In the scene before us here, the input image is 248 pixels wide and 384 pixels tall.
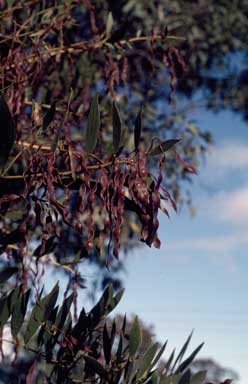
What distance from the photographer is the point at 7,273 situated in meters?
1.98

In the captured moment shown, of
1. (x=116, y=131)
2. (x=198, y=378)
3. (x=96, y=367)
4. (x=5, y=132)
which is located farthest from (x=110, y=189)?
(x=198, y=378)

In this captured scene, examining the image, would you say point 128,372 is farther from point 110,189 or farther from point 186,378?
point 110,189

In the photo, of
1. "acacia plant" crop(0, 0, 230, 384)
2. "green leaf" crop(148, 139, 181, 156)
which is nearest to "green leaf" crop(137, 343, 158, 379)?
"acacia plant" crop(0, 0, 230, 384)

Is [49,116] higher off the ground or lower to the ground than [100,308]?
higher

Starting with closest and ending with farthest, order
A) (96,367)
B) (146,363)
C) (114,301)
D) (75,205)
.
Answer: (75,205) < (96,367) < (146,363) < (114,301)

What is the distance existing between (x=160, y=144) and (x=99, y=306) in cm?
54

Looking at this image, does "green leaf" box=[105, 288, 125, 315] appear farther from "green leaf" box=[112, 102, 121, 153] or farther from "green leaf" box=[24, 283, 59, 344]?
"green leaf" box=[112, 102, 121, 153]

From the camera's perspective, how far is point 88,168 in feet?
4.94

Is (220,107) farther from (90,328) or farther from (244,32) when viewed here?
(90,328)

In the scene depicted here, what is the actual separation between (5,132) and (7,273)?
0.60 meters

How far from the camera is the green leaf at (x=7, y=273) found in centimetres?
196

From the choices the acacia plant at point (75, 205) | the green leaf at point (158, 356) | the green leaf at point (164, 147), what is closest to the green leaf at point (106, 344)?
the acacia plant at point (75, 205)

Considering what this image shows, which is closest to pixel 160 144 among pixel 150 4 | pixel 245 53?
pixel 150 4

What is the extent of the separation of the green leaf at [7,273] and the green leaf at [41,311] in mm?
186
